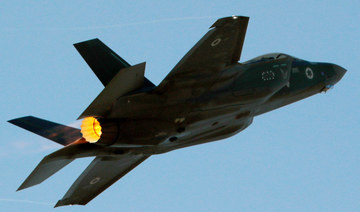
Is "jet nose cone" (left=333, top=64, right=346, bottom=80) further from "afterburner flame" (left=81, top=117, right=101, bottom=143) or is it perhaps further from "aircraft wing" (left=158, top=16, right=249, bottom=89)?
"afterburner flame" (left=81, top=117, right=101, bottom=143)

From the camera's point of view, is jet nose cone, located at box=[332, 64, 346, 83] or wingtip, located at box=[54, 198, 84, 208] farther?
jet nose cone, located at box=[332, 64, 346, 83]

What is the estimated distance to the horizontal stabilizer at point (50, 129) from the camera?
23.5m

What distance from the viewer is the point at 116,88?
71.0ft

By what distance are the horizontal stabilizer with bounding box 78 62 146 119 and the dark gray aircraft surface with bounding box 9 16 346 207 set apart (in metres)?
0.03

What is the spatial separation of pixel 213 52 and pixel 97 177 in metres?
6.41

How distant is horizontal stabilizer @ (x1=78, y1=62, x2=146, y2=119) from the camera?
69.7ft

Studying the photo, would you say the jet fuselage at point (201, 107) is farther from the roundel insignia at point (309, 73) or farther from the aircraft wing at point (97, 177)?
the aircraft wing at point (97, 177)

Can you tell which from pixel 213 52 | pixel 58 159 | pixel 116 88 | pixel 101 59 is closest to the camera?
pixel 116 88

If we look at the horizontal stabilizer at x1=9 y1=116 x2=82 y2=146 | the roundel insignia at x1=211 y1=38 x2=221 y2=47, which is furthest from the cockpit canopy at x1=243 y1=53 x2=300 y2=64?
the horizontal stabilizer at x1=9 y1=116 x2=82 y2=146

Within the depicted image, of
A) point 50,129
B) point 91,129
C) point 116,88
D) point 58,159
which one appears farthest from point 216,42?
point 50,129

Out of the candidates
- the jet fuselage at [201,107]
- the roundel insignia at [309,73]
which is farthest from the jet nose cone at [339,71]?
the jet fuselage at [201,107]

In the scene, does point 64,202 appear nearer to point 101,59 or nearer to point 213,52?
point 101,59

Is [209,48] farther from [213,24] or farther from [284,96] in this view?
[284,96]

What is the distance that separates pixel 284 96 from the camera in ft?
82.7
